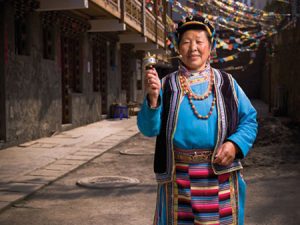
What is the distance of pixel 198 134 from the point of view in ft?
7.79

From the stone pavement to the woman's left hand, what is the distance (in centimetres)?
333

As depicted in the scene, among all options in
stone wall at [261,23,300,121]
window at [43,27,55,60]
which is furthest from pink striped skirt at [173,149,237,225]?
stone wall at [261,23,300,121]

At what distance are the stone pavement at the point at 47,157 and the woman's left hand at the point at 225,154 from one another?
3.33 m

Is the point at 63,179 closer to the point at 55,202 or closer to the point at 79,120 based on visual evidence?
the point at 55,202

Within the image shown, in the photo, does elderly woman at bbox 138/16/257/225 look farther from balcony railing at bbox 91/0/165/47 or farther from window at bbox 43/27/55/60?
window at bbox 43/27/55/60

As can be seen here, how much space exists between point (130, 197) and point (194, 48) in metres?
3.37

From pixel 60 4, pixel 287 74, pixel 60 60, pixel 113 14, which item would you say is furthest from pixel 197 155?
pixel 287 74

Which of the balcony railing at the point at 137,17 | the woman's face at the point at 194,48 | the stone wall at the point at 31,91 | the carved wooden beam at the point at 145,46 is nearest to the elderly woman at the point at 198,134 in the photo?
the woman's face at the point at 194,48

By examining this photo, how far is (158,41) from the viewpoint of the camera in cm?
2280

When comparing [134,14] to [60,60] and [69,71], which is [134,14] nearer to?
[69,71]

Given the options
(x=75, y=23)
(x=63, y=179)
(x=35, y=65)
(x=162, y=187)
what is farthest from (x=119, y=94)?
(x=162, y=187)

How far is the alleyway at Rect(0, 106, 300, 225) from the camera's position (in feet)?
15.0

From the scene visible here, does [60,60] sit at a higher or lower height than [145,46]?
lower

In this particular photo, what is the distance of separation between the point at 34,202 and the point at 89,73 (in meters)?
10.1
